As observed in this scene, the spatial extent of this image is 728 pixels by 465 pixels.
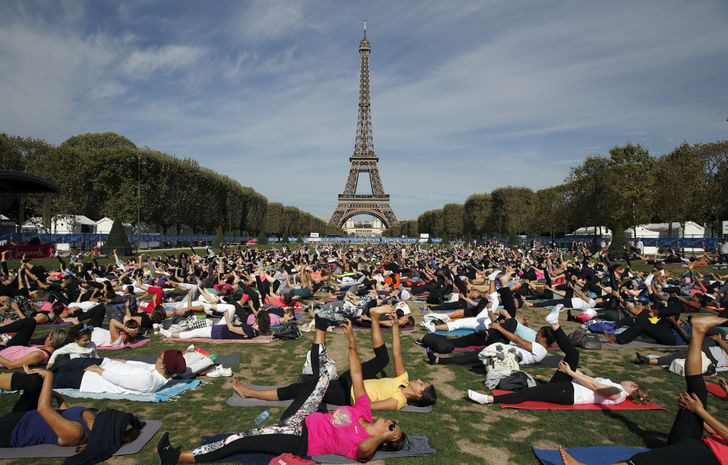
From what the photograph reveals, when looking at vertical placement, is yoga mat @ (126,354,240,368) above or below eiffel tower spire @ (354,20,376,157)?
below

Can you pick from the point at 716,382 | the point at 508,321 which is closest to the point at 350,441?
the point at 508,321

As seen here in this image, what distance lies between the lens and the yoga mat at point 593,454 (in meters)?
4.02

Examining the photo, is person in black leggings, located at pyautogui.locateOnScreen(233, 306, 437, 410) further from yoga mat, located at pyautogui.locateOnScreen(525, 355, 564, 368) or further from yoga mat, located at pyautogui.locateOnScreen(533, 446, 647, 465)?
yoga mat, located at pyautogui.locateOnScreen(525, 355, 564, 368)

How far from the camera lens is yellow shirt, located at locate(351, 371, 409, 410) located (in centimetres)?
502

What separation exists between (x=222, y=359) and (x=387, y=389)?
342 centimetres

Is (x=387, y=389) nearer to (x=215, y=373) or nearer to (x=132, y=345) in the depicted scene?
(x=215, y=373)

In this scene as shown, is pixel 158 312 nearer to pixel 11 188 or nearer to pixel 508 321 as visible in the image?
pixel 508 321

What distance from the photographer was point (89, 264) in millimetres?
15445

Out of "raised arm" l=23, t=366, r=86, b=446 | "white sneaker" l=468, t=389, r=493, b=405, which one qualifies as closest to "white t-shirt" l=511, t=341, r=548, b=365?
"white sneaker" l=468, t=389, r=493, b=405

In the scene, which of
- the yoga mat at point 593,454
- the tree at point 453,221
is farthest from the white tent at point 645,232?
the yoga mat at point 593,454

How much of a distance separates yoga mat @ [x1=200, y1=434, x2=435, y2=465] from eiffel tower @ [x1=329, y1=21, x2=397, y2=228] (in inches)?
3226

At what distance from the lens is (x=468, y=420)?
16.5ft

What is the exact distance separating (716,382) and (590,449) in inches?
137

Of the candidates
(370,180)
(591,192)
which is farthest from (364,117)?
(591,192)
